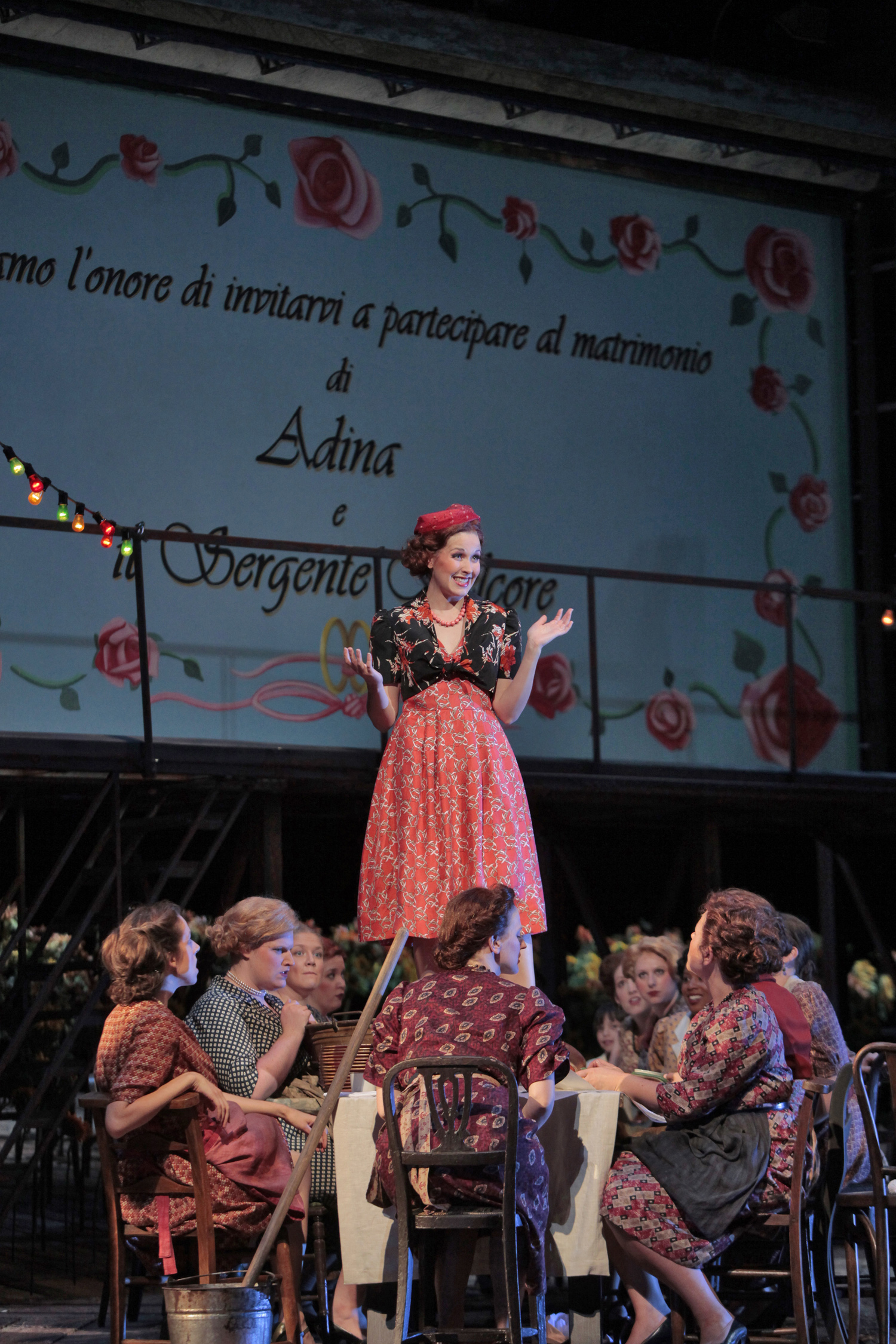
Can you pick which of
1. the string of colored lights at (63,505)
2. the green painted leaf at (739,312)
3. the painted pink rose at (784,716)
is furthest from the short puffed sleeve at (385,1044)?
the green painted leaf at (739,312)

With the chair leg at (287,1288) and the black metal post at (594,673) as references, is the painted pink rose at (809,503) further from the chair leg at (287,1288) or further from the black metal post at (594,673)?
the chair leg at (287,1288)

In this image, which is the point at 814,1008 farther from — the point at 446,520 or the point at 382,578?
the point at 382,578

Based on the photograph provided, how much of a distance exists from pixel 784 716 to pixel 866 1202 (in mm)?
5128

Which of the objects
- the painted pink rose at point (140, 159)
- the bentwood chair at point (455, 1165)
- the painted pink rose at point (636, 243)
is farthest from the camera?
the painted pink rose at point (636, 243)

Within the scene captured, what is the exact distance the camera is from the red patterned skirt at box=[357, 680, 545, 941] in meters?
4.43

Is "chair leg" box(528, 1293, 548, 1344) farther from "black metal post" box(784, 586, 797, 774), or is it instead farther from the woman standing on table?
"black metal post" box(784, 586, 797, 774)

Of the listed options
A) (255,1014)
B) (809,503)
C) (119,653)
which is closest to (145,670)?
(119,653)

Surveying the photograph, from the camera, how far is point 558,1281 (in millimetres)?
5668

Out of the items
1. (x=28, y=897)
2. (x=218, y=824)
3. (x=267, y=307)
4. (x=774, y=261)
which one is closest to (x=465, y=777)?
(x=218, y=824)

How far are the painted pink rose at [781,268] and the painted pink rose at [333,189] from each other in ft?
7.22

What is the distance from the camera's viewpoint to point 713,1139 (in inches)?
150

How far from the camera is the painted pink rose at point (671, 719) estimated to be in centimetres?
858

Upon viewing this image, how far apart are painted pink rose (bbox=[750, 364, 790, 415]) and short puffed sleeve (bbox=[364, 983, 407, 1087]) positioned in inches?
235

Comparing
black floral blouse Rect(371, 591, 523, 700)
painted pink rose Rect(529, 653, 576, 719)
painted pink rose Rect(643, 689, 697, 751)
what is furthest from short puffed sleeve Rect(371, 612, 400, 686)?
painted pink rose Rect(643, 689, 697, 751)
